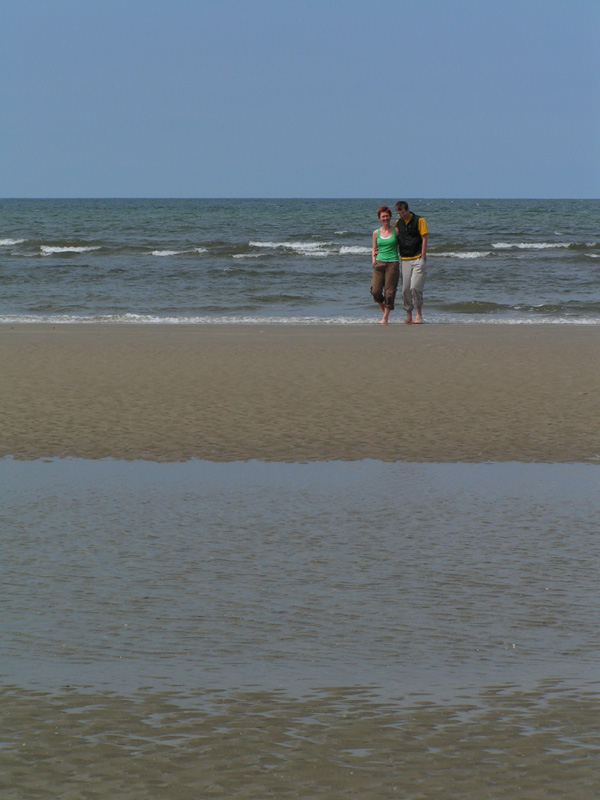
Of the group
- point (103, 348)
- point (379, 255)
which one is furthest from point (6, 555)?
point (379, 255)

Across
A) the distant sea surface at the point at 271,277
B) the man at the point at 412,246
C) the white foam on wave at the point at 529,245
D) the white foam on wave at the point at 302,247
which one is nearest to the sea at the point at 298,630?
the man at the point at 412,246

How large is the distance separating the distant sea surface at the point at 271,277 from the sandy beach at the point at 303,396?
351 centimetres

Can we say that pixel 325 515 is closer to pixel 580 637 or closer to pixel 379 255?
pixel 580 637

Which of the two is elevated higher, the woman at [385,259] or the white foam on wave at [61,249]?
the white foam on wave at [61,249]

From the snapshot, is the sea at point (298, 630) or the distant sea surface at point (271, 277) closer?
the sea at point (298, 630)

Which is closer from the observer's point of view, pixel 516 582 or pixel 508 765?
pixel 508 765

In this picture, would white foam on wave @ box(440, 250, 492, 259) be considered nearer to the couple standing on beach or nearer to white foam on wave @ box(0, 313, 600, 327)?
white foam on wave @ box(0, 313, 600, 327)

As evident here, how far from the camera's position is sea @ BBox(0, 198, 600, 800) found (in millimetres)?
2297

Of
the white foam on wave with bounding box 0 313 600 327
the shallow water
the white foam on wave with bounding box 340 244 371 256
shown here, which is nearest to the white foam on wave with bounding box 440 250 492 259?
the white foam on wave with bounding box 340 244 371 256

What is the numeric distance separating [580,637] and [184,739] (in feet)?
4.23

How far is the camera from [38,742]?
241 centimetres

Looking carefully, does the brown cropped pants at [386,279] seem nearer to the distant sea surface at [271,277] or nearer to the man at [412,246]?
the man at [412,246]

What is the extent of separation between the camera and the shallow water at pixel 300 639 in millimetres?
2297

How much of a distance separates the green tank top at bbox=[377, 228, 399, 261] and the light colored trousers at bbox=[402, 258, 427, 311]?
6.4 inches
